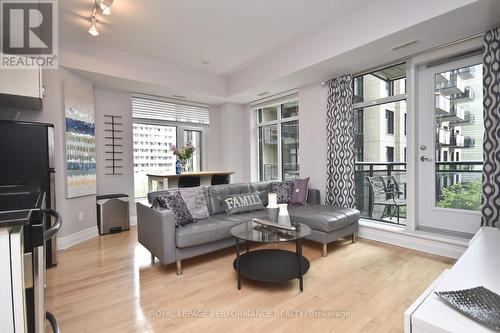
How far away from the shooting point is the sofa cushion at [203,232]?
2559mm

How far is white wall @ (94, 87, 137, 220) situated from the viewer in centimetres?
421

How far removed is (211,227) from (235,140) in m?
3.32

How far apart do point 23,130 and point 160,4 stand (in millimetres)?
1933

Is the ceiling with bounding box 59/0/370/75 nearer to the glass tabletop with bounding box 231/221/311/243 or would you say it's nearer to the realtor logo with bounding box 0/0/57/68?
the realtor logo with bounding box 0/0/57/68

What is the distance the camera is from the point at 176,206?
2801 millimetres

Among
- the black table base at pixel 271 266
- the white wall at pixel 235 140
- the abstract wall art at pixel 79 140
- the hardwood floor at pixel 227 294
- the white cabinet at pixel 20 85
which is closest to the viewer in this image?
the hardwood floor at pixel 227 294

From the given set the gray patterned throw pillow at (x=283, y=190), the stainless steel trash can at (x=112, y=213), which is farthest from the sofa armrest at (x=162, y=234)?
the gray patterned throw pillow at (x=283, y=190)

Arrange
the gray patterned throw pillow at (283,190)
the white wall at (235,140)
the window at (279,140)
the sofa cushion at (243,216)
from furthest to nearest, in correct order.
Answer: the white wall at (235,140), the window at (279,140), the gray patterned throw pillow at (283,190), the sofa cushion at (243,216)

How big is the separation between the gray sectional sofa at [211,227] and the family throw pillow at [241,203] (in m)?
0.07

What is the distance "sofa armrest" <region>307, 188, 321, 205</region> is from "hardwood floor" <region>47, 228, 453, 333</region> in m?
1.04

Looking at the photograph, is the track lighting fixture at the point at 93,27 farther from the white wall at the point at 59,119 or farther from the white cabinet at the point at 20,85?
the white wall at the point at 59,119

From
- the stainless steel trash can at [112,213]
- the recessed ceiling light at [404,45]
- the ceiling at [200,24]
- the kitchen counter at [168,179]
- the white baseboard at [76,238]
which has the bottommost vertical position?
the white baseboard at [76,238]

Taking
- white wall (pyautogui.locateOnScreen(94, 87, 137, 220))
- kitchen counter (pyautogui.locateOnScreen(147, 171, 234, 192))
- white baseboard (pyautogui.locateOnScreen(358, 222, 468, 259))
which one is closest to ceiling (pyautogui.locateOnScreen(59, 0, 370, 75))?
white wall (pyautogui.locateOnScreen(94, 87, 137, 220))

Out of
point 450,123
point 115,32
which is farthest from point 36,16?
point 450,123
